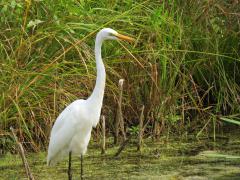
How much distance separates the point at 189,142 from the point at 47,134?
1509 mm

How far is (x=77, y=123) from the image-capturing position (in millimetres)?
6207

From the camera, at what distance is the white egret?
19.9 feet

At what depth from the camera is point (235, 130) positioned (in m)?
8.22

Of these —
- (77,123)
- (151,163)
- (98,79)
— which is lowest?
(151,163)

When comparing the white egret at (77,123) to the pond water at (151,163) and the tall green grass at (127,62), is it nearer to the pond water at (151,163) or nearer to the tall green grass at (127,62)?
the pond water at (151,163)

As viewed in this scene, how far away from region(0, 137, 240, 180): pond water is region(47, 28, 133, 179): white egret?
0.23m

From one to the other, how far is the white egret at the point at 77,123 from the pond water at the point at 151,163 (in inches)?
8.9

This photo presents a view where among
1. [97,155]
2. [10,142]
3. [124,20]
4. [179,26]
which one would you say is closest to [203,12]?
[179,26]

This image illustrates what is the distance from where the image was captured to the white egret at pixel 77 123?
6.05m

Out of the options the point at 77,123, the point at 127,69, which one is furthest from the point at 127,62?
the point at 77,123

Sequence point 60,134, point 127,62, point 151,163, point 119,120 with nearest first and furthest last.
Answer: point 60,134, point 151,163, point 119,120, point 127,62

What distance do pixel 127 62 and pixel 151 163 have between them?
1.28m

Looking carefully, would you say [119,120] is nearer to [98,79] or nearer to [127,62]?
[127,62]

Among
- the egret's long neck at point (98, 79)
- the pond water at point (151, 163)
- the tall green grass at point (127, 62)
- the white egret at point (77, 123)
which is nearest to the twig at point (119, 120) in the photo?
the pond water at point (151, 163)
